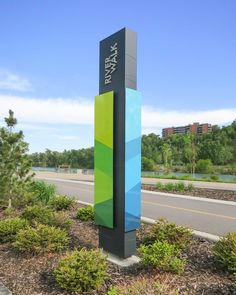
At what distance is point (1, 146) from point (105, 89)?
6506 millimetres

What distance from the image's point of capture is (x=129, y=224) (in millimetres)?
6926

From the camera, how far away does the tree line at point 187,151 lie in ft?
203

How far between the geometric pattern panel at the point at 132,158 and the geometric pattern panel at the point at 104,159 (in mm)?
339

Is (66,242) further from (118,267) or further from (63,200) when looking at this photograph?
(63,200)

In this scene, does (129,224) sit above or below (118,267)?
above

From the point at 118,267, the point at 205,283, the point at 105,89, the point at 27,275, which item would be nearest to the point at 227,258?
the point at 205,283

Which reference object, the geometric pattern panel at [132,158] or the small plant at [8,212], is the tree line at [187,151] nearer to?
the small plant at [8,212]

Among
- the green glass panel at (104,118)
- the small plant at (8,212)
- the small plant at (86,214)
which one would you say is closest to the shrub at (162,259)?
the green glass panel at (104,118)

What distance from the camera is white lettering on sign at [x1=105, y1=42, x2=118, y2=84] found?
719 cm

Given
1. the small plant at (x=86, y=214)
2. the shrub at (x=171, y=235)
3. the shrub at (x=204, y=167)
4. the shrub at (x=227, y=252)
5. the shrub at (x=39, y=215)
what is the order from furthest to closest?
the shrub at (x=204, y=167) → the small plant at (x=86, y=214) → the shrub at (x=39, y=215) → the shrub at (x=171, y=235) → the shrub at (x=227, y=252)

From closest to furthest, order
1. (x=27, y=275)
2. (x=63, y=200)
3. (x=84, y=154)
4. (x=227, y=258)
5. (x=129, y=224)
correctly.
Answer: (x=227, y=258), (x=27, y=275), (x=129, y=224), (x=63, y=200), (x=84, y=154)

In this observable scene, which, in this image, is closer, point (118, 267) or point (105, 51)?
point (118, 267)

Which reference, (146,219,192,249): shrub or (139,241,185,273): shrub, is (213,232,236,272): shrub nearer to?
(139,241,185,273): shrub

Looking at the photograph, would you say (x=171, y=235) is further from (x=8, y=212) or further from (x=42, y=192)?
(x=42, y=192)
